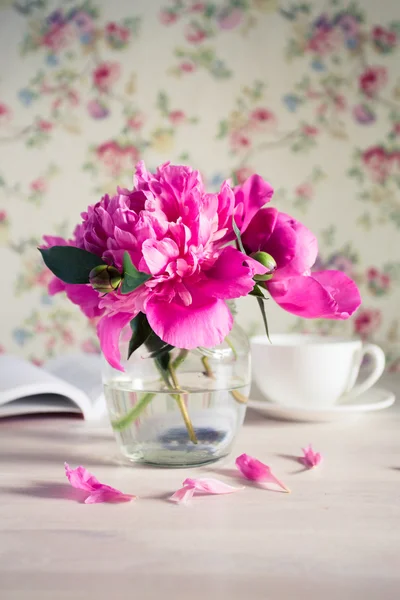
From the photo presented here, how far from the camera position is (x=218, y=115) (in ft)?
7.47

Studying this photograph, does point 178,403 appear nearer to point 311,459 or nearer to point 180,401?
point 180,401

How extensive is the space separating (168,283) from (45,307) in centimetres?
187

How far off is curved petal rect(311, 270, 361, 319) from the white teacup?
12.1 inches

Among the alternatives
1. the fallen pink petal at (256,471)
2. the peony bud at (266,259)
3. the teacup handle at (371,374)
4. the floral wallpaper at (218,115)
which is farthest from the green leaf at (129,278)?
the floral wallpaper at (218,115)

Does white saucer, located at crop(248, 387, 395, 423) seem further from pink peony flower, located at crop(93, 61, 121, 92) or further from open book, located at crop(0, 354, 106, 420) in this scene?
pink peony flower, located at crop(93, 61, 121, 92)

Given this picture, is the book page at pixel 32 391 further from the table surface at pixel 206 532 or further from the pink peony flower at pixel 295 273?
the pink peony flower at pixel 295 273

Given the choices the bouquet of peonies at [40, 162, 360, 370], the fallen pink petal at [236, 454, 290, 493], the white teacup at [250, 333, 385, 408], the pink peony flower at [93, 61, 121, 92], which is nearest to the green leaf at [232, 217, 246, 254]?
the bouquet of peonies at [40, 162, 360, 370]

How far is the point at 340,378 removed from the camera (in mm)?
973

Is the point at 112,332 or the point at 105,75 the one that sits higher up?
the point at 105,75

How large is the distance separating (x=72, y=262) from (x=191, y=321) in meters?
0.12

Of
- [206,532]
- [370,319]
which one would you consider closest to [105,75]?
[370,319]

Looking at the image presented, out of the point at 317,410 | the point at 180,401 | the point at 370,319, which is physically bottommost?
the point at 370,319

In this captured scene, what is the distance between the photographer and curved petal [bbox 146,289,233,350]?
1.84ft

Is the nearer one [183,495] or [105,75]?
[183,495]
